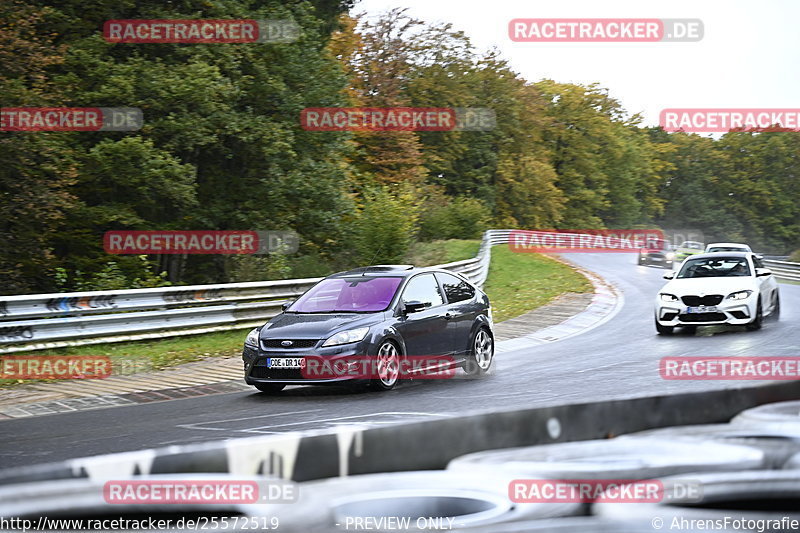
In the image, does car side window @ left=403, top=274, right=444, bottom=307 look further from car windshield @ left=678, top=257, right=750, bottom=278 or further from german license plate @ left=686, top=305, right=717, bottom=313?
car windshield @ left=678, top=257, right=750, bottom=278

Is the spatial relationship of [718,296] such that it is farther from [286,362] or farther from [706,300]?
[286,362]

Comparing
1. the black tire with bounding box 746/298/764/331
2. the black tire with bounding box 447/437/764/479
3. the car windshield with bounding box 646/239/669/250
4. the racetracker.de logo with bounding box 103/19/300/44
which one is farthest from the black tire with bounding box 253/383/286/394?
the car windshield with bounding box 646/239/669/250

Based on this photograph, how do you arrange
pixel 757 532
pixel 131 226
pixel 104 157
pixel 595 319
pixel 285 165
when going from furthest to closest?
pixel 285 165 < pixel 131 226 < pixel 104 157 < pixel 595 319 < pixel 757 532

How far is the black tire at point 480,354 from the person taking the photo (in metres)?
13.6

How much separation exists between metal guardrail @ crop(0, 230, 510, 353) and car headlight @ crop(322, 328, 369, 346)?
5.22m

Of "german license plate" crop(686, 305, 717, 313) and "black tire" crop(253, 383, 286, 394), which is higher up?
"german license plate" crop(686, 305, 717, 313)

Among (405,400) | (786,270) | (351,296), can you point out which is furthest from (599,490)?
(786,270)

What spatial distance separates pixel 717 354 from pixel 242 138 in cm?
1813

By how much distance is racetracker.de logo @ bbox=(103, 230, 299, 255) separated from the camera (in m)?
27.5

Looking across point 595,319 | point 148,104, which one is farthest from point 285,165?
point 595,319

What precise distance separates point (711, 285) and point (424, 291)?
715cm

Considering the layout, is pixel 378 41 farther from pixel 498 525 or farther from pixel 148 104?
pixel 498 525

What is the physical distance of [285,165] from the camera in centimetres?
3112

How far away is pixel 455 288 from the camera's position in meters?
13.9
